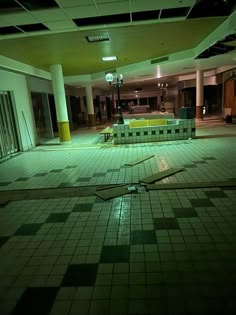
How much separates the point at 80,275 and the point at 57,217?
1.30 metres

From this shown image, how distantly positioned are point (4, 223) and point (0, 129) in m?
5.72

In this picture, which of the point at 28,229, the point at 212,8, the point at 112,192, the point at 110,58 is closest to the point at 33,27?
the point at 212,8

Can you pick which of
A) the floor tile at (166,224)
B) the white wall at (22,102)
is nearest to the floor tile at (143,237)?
the floor tile at (166,224)

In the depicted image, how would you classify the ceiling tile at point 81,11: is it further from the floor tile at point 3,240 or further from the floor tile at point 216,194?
the floor tile at point 3,240

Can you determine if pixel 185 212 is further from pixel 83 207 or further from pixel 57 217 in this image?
pixel 57 217

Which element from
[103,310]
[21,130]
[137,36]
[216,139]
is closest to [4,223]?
[103,310]

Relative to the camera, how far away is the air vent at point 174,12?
4.73 meters

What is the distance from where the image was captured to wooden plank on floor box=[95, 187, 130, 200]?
389 cm

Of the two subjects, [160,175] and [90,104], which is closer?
[160,175]

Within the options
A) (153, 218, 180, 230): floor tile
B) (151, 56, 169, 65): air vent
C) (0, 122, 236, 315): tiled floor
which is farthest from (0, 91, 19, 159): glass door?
(153, 218, 180, 230): floor tile

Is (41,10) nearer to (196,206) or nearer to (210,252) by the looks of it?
(196,206)

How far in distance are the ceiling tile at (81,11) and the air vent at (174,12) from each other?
139 centimetres

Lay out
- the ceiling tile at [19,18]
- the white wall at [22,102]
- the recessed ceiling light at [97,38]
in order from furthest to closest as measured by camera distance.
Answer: the white wall at [22,102] → the recessed ceiling light at [97,38] → the ceiling tile at [19,18]

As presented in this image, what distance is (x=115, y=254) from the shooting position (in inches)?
95.6
